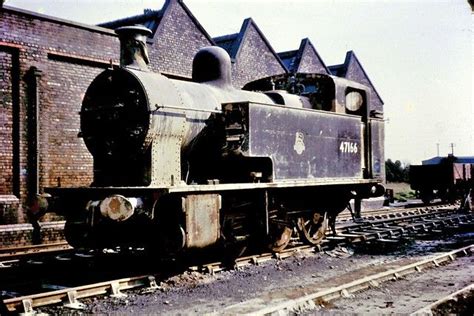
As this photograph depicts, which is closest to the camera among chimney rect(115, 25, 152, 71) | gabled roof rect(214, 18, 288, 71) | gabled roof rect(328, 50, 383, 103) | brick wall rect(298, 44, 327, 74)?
chimney rect(115, 25, 152, 71)

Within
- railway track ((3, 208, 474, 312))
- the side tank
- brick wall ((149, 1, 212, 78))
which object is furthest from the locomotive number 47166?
brick wall ((149, 1, 212, 78))

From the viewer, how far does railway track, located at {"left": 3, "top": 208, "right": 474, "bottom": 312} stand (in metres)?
4.92

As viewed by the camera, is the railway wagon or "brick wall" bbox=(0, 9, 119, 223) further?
the railway wagon

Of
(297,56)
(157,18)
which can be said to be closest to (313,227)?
(157,18)

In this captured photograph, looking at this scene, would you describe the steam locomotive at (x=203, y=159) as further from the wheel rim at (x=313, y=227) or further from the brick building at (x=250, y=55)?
the brick building at (x=250, y=55)

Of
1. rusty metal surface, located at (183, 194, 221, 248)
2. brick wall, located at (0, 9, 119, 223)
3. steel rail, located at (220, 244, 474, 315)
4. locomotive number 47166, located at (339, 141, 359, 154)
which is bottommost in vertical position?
steel rail, located at (220, 244, 474, 315)

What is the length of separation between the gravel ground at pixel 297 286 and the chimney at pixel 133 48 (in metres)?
2.83

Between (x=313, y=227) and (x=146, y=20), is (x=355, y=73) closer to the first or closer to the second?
(x=146, y=20)

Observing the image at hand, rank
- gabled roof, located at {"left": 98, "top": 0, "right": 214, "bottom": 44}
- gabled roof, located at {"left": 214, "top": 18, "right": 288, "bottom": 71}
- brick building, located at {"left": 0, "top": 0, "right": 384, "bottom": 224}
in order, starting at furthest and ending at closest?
gabled roof, located at {"left": 214, "top": 18, "right": 288, "bottom": 71}, gabled roof, located at {"left": 98, "top": 0, "right": 214, "bottom": 44}, brick building, located at {"left": 0, "top": 0, "right": 384, "bottom": 224}

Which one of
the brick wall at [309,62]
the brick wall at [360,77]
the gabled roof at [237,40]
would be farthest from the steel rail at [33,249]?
the brick wall at [360,77]

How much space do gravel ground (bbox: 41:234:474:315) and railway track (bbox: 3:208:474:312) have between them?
0.13 m

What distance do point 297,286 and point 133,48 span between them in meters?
3.72

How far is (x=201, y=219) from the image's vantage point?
611 cm

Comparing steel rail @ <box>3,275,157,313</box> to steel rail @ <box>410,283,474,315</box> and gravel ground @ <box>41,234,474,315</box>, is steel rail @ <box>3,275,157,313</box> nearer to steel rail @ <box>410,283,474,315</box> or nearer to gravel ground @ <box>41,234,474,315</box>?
gravel ground @ <box>41,234,474,315</box>
